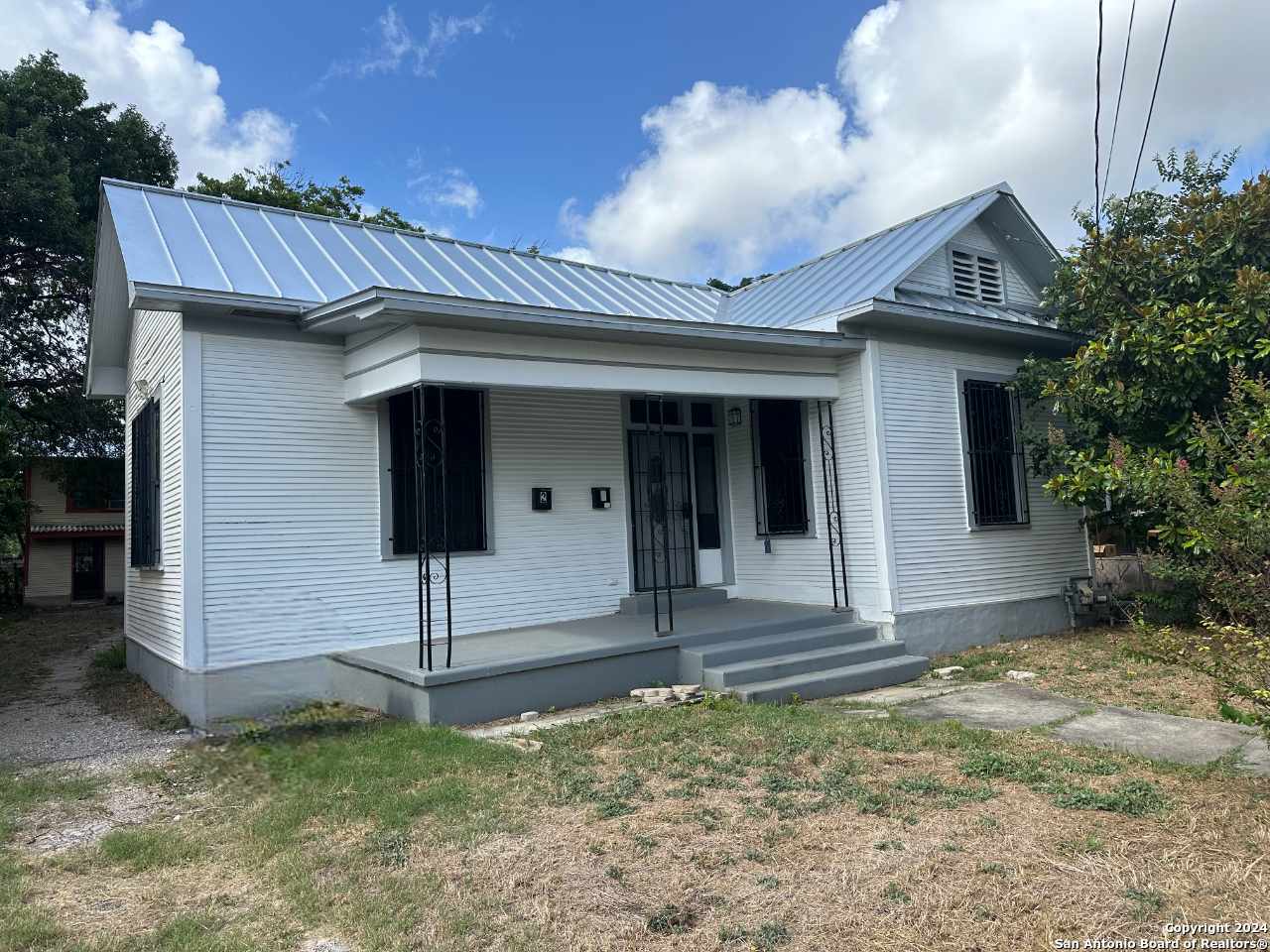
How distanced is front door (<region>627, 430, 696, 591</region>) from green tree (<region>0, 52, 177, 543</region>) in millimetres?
13108

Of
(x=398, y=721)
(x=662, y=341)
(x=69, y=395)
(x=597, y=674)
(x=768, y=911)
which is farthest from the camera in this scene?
(x=69, y=395)

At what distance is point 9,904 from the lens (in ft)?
11.4

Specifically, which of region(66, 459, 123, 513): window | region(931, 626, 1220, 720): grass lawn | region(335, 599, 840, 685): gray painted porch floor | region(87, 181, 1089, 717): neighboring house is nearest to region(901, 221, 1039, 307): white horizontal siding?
region(87, 181, 1089, 717): neighboring house

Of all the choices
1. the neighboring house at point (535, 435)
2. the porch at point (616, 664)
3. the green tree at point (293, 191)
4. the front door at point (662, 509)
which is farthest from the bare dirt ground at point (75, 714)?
the green tree at point (293, 191)

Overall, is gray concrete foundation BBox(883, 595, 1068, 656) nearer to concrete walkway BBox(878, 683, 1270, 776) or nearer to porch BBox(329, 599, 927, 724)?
porch BBox(329, 599, 927, 724)

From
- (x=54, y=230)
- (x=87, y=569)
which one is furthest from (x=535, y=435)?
(x=87, y=569)

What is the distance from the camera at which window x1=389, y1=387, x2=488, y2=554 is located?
304 inches

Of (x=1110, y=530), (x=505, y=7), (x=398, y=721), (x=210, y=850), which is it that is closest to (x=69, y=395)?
(x=505, y=7)

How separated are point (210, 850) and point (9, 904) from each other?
789 millimetres

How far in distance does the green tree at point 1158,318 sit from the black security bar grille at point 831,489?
204cm

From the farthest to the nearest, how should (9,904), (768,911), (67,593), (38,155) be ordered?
(67,593)
(38,155)
(9,904)
(768,911)

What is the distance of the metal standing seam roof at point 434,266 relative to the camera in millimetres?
7426

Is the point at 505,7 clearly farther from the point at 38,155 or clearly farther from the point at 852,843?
the point at 852,843

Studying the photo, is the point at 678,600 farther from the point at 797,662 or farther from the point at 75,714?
the point at 75,714
